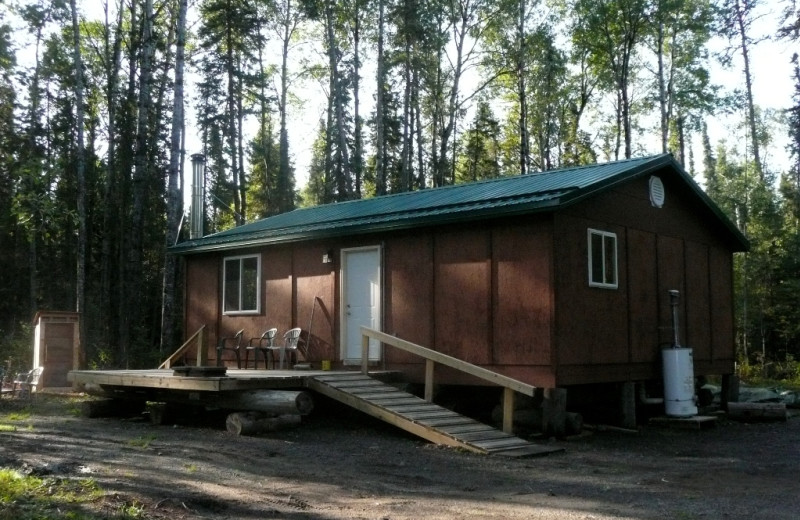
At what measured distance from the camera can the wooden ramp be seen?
384 inches

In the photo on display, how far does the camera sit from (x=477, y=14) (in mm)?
31109

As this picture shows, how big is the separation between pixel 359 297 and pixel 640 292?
4.68 metres

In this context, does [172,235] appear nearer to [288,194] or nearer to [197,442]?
[197,442]

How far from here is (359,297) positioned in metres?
13.6

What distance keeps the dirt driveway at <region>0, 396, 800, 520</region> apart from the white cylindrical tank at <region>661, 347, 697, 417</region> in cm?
77

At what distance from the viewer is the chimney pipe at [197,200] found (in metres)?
17.4

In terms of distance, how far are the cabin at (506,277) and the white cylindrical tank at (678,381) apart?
0.38 meters

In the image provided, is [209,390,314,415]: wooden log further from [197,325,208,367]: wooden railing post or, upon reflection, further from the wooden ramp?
[197,325,208,367]: wooden railing post

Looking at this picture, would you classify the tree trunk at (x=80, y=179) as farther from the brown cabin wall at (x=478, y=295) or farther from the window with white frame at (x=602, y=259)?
the window with white frame at (x=602, y=259)

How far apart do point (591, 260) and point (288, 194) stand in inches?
992

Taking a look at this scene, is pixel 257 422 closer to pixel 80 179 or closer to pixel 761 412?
pixel 761 412

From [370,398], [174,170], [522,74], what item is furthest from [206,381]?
[522,74]

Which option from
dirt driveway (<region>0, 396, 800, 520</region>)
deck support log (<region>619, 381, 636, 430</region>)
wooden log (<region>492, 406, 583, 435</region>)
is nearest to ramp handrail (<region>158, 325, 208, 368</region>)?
dirt driveway (<region>0, 396, 800, 520</region>)

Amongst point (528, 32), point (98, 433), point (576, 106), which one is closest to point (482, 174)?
point (576, 106)
